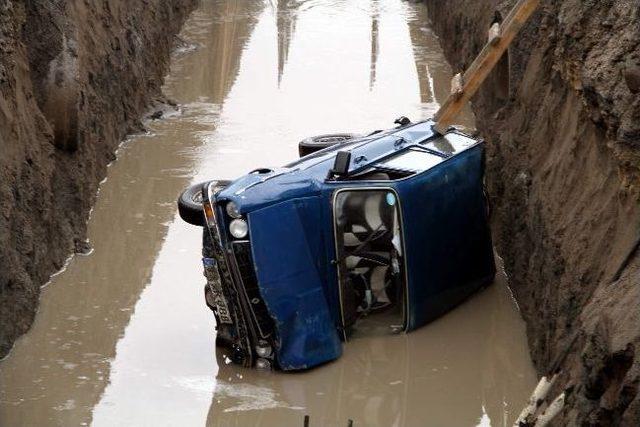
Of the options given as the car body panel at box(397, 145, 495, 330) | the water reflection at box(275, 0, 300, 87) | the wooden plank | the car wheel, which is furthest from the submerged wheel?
the water reflection at box(275, 0, 300, 87)

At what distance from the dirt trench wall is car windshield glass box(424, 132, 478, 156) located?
3.74 m

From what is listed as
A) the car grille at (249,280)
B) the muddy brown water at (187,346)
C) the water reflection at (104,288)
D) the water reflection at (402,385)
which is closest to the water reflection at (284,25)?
the water reflection at (104,288)

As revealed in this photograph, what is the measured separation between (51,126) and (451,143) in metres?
4.25

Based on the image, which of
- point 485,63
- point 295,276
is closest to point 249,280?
point 295,276

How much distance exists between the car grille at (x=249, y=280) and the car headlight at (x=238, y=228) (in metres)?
0.07

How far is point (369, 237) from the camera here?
34.2 feet

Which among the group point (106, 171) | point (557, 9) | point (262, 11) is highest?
point (557, 9)

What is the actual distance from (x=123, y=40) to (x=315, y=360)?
872 centimetres

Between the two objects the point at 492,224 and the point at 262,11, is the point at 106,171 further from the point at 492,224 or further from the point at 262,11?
the point at 262,11

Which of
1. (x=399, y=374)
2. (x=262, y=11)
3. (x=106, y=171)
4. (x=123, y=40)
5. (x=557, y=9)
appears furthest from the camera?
(x=262, y=11)

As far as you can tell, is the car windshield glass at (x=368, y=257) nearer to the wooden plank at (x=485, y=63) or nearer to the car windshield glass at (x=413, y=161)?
the car windshield glass at (x=413, y=161)

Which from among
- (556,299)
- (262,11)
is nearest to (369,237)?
(556,299)

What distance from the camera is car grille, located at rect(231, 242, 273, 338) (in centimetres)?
976

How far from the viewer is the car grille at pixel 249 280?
976cm
